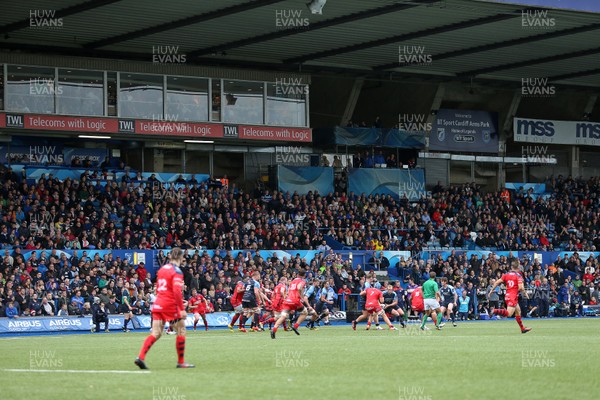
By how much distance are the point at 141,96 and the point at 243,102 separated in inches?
222

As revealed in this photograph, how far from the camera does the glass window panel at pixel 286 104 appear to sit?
175 ft

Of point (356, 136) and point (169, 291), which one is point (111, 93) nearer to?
point (356, 136)

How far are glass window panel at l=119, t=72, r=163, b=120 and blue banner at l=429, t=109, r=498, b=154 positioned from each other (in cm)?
1852

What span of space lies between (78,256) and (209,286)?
5.08 m

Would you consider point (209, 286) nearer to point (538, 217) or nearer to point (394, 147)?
point (394, 147)

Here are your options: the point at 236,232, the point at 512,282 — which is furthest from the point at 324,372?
the point at 236,232

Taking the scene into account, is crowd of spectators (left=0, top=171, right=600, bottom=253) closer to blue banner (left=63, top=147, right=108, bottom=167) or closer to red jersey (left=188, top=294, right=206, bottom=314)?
blue banner (left=63, top=147, right=108, bottom=167)

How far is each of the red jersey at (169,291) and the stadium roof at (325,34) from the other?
26079 millimetres

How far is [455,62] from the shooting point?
5534 centimetres

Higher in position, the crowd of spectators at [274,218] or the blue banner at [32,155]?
the blue banner at [32,155]

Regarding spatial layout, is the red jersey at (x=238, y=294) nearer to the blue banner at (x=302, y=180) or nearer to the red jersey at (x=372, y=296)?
the red jersey at (x=372, y=296)

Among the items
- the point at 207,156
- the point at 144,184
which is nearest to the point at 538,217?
the point at 207,156

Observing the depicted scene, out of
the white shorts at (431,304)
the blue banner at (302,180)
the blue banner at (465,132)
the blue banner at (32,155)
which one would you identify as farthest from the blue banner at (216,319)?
the blue banner at (465,132)

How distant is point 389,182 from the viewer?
57250 mm
